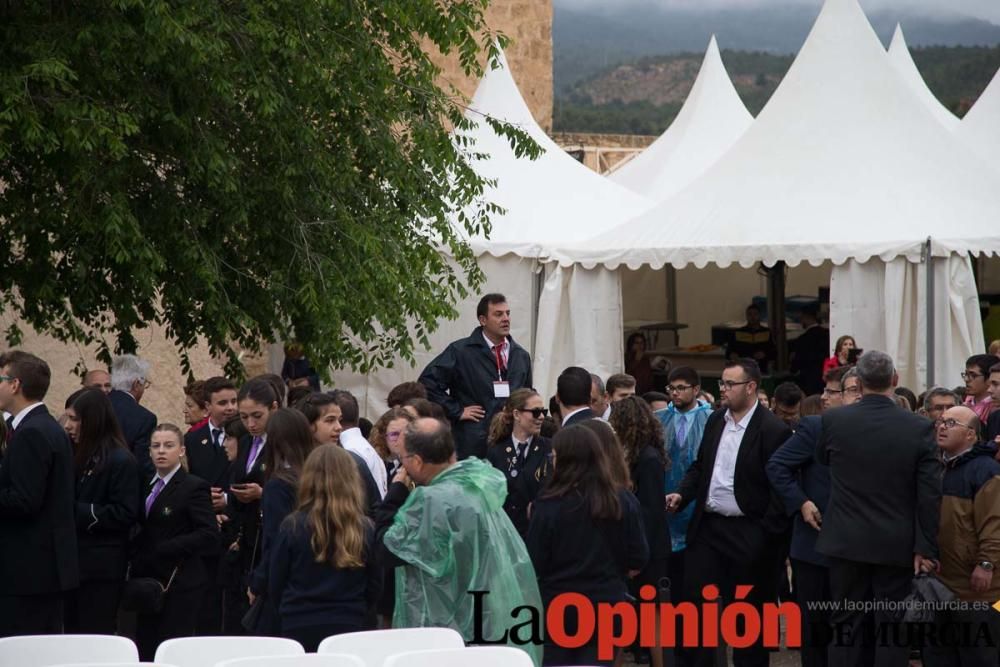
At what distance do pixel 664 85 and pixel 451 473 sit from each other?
450 feet

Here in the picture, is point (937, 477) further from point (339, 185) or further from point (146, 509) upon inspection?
point (339, 185)

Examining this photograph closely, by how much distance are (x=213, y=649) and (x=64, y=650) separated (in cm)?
51

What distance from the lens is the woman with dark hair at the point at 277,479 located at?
20.1 feet

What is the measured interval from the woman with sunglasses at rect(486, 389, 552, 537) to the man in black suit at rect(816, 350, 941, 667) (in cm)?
155

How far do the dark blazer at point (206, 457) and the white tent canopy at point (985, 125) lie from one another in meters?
12.9

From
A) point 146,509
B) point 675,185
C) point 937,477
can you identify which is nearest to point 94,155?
point 146,509

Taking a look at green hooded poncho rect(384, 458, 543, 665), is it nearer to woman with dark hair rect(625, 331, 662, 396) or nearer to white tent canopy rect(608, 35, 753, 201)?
woman with dark hair rect(625, 331, 662, 396)

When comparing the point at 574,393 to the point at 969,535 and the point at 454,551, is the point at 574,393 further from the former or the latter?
the point at 454,551

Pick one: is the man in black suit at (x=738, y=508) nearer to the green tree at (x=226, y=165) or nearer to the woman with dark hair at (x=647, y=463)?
the woman with dark hair at (x=647, y=463)

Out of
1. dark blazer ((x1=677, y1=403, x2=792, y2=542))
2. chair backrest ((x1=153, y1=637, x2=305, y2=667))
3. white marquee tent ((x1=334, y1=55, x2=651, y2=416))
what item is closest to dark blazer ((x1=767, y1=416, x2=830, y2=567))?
dark blazer ((x1=677, y1=403, x2=792, y2=542))

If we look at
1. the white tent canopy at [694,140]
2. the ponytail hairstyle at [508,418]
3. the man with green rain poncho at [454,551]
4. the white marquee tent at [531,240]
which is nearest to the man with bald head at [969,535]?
the man with green rain poncho at [454,551]

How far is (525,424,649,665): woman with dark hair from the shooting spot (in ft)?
20.2

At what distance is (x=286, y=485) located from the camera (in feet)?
20.6

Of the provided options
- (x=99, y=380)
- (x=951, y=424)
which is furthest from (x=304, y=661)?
(x=99, y=380)
